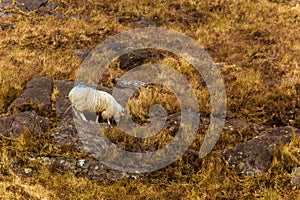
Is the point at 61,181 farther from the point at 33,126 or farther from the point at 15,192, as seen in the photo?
the point at 33,126

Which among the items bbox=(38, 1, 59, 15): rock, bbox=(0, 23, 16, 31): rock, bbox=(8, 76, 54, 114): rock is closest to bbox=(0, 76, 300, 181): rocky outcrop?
bbox=(8, 76, 54, 114): rock

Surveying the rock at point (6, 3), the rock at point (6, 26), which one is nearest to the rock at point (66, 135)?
the rock at point (6, 26)

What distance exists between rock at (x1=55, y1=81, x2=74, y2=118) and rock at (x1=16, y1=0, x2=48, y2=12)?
41.7ft

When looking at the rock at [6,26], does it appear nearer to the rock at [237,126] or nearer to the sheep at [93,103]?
the sheep at [93,103]

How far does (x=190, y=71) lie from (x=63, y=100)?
523 centimetres

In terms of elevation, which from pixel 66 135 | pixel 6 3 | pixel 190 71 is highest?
pixel 6 3

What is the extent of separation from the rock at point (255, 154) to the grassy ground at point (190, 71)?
0.18 metres

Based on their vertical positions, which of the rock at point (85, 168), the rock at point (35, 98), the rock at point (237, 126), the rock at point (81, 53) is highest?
the rock at point (81, 53)

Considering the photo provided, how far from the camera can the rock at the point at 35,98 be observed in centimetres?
937

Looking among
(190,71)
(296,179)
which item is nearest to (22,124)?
(296,179)

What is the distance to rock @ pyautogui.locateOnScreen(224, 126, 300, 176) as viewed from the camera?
23.7 ft

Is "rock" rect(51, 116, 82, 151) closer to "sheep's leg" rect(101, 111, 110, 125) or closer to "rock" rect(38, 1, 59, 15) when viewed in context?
"sheep's leg" rect(101, 111, 110, 125)

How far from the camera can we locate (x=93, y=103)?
8664mm

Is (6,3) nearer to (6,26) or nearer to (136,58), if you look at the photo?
(6,26)
